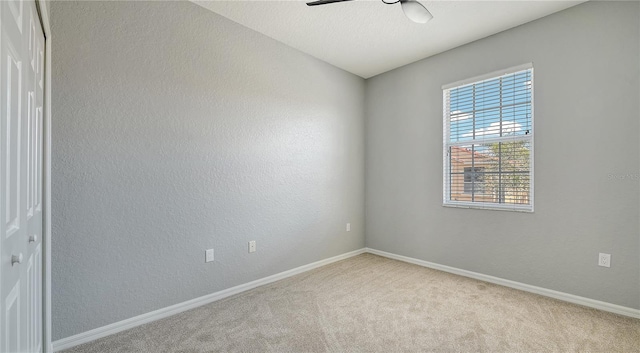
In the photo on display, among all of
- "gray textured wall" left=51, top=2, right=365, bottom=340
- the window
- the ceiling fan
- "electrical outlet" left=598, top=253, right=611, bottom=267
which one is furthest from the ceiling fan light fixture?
"electrical outlet" left=598, top=253, right=611, bottom=267

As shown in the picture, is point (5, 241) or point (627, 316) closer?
point (5, 241)

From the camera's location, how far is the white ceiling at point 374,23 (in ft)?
8.30

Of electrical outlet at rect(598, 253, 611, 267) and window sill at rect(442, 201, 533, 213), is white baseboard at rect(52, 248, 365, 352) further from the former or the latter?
electrical outlet at rect(598, 253, 611, 267)

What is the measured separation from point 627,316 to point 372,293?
2.00 meters

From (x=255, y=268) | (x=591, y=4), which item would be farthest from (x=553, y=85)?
(x=255, y=268)

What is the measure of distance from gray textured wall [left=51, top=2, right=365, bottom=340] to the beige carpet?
1.05ft

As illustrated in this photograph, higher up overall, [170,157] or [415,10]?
[415,10]

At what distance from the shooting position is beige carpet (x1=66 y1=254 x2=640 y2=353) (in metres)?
1.91

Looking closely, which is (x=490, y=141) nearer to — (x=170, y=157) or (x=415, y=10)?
(x=415, y=10)

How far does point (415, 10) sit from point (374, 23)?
0.86 metres

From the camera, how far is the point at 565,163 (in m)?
2.60

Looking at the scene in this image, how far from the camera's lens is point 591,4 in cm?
246

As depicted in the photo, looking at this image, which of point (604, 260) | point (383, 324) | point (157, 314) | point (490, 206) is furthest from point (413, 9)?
point (157, 314)

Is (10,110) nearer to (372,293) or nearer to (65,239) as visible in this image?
(65,239)
